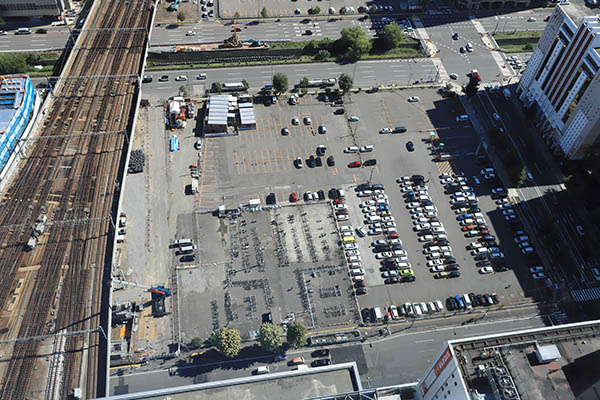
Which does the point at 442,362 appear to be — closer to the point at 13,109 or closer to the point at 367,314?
the point at 367,314

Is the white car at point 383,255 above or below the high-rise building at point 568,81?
below

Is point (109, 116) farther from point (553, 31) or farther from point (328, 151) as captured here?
point (553, 31)

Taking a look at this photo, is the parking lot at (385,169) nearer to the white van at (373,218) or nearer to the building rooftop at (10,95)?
the white van at (373,218)

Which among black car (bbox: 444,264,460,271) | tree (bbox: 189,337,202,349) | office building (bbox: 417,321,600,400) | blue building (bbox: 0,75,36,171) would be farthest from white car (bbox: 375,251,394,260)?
blue building (bbox: 0,75,36,171)

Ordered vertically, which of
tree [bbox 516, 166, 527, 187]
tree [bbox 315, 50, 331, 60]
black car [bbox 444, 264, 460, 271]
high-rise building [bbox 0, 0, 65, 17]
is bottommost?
black car [bbox 444, 264, 460, 271]

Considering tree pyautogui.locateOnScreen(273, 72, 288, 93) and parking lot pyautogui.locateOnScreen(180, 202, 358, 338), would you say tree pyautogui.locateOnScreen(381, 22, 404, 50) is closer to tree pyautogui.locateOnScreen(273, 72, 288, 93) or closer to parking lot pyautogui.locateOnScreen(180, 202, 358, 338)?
tree pyautogui.locateOnScreen(273, 72, 288, 93)

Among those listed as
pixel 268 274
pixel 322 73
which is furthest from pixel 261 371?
pixel 322 73

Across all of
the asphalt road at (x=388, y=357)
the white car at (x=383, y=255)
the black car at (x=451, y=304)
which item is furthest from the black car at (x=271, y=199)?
the black car at (x=451, y=304)
